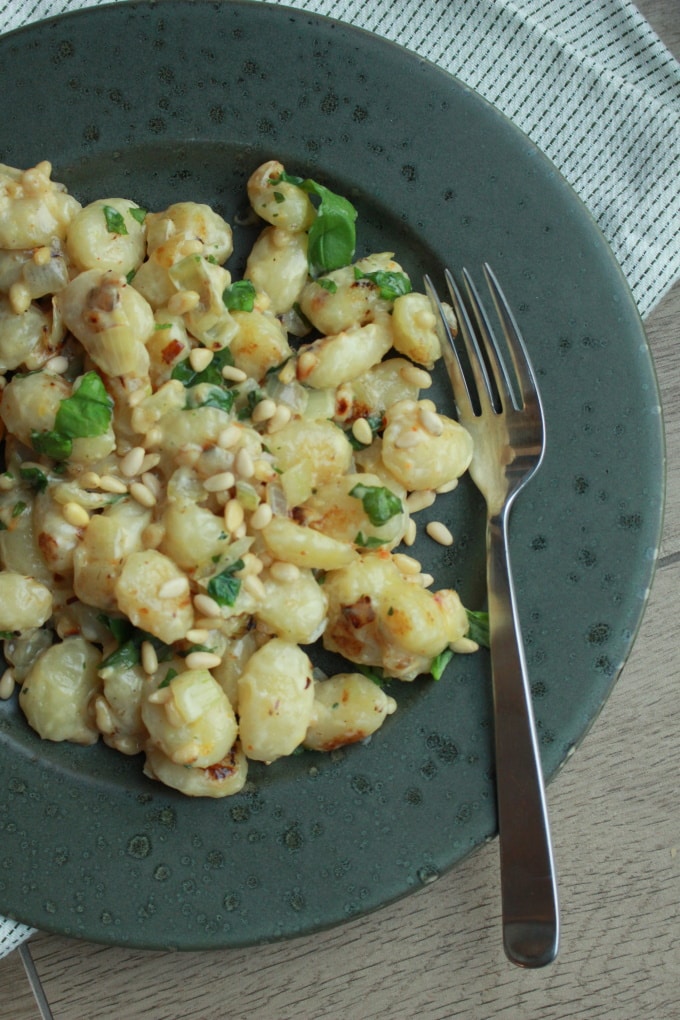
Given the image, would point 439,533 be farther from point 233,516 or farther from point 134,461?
point 134,461

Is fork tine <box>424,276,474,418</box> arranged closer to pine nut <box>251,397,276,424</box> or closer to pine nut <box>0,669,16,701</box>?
pine nut <box>251,397,276,424</box>

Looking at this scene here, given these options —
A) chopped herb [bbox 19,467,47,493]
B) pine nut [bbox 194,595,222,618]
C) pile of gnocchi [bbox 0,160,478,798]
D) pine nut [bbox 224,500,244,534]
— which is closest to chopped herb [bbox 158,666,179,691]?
pile of gnocchi [bbox 0,160,478,798]

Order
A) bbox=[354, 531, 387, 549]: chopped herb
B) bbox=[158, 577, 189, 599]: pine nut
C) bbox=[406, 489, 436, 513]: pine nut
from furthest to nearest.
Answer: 1. bbox=[406, 489, 436, 513]: pine nut
2. bbox=[354, 531, 387, 549]: chopped herb
3. bbox=[158, 577, 189, 599]: pine nut

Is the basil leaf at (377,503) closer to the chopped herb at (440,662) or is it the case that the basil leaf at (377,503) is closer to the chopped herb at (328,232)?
the chopped herb at (440,662)

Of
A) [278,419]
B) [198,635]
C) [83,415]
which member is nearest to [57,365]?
[83,415]

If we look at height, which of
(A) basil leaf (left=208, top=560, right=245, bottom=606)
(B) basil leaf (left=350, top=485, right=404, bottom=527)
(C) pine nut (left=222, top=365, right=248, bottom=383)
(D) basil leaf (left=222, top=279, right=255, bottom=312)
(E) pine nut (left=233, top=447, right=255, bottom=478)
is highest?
(D) basil leaf (left=222, top=279, right=255, bottom=312)
